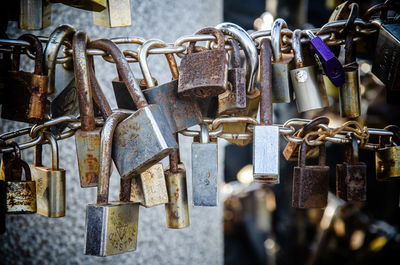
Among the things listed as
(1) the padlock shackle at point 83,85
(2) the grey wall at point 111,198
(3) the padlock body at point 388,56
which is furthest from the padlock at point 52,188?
(3) the padlock body at point 388,56

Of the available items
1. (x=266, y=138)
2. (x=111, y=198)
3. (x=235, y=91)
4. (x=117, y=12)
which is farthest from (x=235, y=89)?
(x=111, y=198)

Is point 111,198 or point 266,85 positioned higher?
point 266,85

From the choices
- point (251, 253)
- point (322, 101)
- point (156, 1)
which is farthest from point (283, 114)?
point (322, 101)

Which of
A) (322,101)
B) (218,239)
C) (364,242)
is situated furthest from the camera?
(364,242)

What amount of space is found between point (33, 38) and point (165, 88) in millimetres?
301

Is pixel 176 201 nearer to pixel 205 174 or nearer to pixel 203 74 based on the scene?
pixel 205 174

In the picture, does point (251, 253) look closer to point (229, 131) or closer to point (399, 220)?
point (399, 220)

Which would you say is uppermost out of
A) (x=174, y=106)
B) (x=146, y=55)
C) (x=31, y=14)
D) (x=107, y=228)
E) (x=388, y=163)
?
(x=31, y=14)

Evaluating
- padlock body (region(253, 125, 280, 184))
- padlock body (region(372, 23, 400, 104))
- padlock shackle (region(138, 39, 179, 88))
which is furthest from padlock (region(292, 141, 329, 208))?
padlock shackle (region(138, 39, 179, 88))

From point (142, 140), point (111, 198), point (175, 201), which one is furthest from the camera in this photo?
point (111, 198)

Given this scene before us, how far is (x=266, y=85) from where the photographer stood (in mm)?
613

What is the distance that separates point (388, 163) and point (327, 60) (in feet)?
0.96

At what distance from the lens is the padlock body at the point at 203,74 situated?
1.80ft

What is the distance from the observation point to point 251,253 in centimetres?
252
